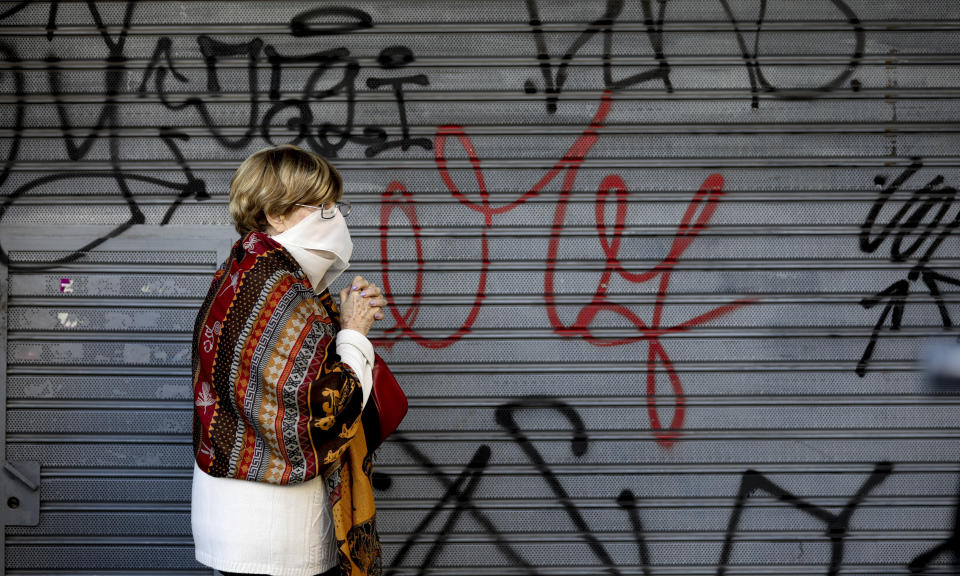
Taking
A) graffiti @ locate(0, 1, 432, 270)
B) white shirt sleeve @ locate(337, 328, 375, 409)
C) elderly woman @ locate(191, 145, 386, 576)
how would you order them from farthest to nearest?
graffiti @ locate(0, 1, 432, 270)
white shirt sleeve @ locate(337, 328, 375, 409)
elderly woman @ locate(191, 145, 386, 576)

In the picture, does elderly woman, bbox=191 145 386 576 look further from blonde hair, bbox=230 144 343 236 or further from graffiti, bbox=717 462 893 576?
graffiti, bbox=717 462 893 576

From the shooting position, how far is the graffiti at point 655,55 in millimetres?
3086

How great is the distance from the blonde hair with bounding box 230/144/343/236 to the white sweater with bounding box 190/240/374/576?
1.36 feet

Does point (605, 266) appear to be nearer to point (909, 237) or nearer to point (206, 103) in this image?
point (909, 237)

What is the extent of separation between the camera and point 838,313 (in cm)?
311

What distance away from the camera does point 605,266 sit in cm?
310

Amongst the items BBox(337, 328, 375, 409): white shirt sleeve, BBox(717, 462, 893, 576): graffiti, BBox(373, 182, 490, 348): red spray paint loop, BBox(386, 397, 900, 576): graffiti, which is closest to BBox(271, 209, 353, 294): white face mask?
BBox(337, 328, 375, 409): white shirt sleeve

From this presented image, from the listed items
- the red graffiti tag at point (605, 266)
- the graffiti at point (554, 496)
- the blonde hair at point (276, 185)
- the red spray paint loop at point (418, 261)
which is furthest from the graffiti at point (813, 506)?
the blonde hair at point (276, 185)

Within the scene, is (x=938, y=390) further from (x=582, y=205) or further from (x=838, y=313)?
(x=582, y=205)

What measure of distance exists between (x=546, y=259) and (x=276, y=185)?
129cm

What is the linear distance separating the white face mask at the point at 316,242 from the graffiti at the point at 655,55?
4.09 ft

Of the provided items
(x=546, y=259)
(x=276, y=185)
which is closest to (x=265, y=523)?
(x=276, y=185)

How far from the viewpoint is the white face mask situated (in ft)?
6.97

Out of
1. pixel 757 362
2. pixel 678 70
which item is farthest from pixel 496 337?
pixel 678 70
